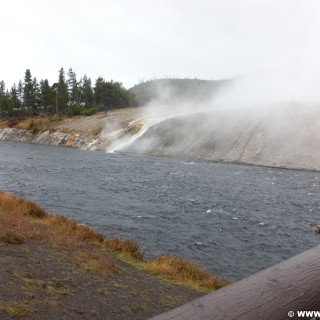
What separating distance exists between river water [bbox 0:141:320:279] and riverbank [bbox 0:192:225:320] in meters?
2.74

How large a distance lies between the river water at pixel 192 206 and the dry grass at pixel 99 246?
6.21 ft

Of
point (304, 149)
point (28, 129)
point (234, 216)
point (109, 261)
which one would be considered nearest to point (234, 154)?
point (304, 149)

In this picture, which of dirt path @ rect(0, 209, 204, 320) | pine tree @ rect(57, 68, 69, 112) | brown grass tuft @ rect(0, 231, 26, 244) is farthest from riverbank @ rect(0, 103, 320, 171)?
brown grass tuft @ rect(0, 231, 26, 244)

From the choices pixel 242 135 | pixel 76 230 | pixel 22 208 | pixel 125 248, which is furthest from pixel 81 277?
pixel 242 135

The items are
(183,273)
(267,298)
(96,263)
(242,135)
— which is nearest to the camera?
(267,298)

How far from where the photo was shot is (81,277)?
32.2 ft

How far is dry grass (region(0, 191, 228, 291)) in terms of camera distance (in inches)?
456

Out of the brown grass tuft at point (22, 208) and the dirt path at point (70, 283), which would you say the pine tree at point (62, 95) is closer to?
the brown grass tuft at point (22, 208)

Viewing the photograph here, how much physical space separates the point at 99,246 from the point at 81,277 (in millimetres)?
4196

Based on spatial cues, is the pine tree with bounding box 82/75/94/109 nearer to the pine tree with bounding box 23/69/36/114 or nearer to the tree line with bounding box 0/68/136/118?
the tree line with bounding box 0/68/136/118

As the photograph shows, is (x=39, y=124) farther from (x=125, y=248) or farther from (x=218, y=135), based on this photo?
(x=125, y=248)

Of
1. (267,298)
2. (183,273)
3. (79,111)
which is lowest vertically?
(183,273)

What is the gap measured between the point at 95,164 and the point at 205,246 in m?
29.9

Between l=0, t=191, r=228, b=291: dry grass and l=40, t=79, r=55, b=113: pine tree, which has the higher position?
l=40, t=79, r=55, b=113: pine tree
